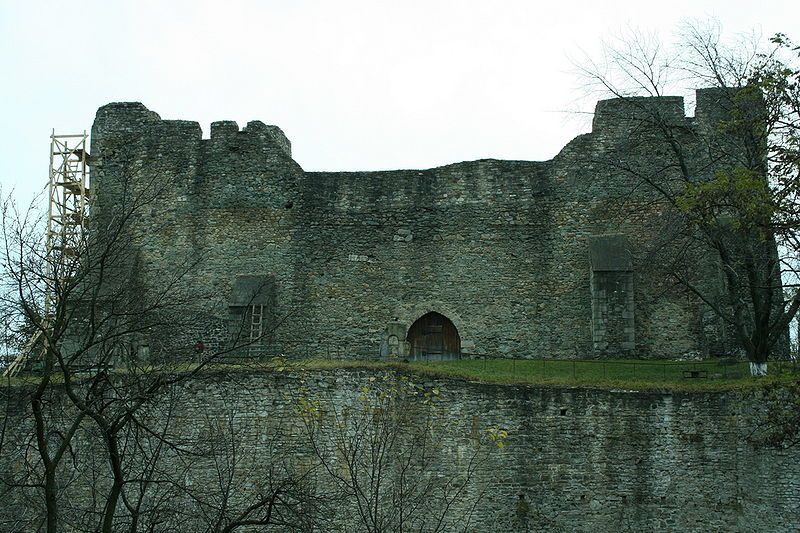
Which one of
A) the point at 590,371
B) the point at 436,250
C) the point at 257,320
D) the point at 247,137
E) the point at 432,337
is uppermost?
the point at 247,137

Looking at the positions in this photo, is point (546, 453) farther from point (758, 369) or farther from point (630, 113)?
point (630, 113)

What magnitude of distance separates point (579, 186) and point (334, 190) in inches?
291

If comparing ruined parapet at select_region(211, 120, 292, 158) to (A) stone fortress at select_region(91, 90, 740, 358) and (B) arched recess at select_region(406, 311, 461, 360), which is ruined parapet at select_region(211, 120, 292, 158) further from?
(B) arched recess at select_region(406, 311, 461, 360)

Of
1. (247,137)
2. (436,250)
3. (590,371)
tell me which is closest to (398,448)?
(590,371)

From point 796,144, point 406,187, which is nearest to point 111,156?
point 406,187

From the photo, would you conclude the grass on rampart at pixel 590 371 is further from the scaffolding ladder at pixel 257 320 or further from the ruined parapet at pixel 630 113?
the ruined parapet at pixel 630 113

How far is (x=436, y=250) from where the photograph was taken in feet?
107

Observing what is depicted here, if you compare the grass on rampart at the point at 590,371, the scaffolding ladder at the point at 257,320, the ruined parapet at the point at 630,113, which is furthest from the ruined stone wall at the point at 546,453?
the ruined parapet at the point at 630,113

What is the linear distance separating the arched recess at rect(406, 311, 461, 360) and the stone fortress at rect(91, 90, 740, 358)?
42mm

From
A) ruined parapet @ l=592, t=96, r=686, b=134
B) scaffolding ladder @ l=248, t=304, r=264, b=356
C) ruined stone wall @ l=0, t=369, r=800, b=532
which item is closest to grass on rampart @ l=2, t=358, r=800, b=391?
ruined stone wall @ l=0, t=369, r=800, b=532

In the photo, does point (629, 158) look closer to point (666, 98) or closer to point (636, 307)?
point (666, 98)

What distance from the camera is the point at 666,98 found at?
32156 millimetres

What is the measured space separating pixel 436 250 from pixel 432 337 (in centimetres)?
261

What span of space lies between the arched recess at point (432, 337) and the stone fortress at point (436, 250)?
1.7 inches
